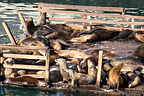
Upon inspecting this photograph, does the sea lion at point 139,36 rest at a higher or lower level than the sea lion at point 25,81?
higher

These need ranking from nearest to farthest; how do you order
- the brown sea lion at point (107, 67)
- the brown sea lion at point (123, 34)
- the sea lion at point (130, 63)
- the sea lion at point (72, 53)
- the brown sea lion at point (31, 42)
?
the brown sea lion at point (107, 67) → the sea lion at point (130, 63) → the sea lion at point (72, 53) → the brown sea lion at point (31, 42) → the brown sea lion at point (123, 34)

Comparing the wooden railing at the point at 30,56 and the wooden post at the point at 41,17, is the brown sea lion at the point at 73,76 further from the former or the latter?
the wooden post at the point at 41,17

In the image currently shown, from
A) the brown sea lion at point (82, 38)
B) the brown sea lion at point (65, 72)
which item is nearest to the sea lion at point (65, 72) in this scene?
the brown sea lion at point (65, 72)

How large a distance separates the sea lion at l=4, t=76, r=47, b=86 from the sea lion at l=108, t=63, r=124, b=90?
6.08ft

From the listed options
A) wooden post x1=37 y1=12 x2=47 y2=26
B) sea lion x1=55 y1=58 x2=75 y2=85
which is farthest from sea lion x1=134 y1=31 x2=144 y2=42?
sea lion x1=55 y1=58 x2=75 y2=85

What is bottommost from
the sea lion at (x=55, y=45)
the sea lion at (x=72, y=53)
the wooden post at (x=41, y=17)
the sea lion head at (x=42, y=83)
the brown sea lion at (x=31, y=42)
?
the sea lion head at (x=42, y=83)

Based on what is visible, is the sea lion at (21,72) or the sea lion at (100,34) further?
the sea lion at (100,34)

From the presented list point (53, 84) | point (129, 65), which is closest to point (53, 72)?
point (53, 84)

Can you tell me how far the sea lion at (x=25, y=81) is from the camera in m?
7.07

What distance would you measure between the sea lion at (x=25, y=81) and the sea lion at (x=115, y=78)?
6.08 ft

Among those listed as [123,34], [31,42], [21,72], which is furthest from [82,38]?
[21,72]

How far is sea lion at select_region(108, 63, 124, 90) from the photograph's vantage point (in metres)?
6.71

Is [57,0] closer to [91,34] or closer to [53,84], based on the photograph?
[91,34]

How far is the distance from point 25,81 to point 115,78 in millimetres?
2551
